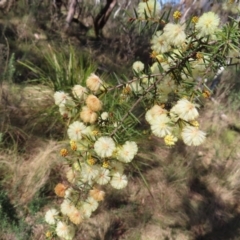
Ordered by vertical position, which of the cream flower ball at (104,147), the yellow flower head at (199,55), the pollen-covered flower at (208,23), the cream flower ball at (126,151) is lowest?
the cream flower ball at (126,151)

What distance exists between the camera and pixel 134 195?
306 cm

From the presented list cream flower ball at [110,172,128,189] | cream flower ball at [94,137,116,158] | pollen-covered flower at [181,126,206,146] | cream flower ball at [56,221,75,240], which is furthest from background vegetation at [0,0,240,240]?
pollen-covered flower at [181,126,206,146]

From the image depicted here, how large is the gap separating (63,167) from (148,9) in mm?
2014


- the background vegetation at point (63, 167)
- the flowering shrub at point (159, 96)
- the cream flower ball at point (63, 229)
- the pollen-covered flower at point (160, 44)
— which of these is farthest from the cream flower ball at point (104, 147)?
the background vegetation at point (63, 167)

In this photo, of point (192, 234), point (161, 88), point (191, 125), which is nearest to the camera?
point (191, 125)

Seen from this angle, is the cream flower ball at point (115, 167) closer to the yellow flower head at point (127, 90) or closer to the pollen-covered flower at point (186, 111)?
the yellow flower head at point (127, 90)

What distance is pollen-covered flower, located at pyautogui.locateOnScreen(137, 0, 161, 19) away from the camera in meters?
1.12

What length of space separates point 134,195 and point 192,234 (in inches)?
24.0

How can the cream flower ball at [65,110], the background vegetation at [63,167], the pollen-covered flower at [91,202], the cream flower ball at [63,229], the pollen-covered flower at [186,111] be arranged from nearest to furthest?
the pollen-covered flower at [186,111] < the cream flower ball at [65,110] < the pollen-covered flower at [91,202] < the cream flower ball at [63,229] < the background vegetation at [63,167]

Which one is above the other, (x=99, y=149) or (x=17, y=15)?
(x=99, y=149)

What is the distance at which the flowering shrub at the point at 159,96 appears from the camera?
38.3 inches

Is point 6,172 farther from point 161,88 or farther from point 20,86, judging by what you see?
point 161,88

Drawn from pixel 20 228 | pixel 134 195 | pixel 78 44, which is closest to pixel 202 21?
pixel 20 228

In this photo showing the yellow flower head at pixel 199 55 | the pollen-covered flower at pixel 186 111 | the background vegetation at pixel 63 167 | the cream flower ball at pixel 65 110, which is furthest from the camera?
the background vegetation at pixel 63 167
